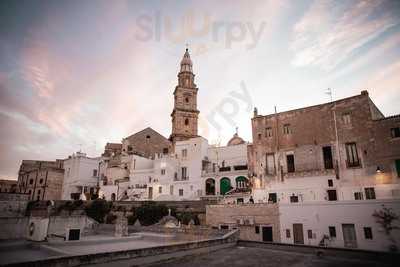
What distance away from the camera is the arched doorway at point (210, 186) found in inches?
1599

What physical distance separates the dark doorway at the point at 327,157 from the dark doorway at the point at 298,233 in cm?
730

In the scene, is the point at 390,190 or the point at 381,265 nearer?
the point at 381,265

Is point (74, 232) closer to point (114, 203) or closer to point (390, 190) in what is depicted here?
point (114, 203)

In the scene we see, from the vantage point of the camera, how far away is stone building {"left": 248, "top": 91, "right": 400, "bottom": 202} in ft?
76.4

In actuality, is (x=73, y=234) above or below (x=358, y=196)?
below

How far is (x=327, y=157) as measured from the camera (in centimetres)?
2673

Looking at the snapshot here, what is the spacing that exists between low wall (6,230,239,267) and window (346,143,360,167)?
1690cm

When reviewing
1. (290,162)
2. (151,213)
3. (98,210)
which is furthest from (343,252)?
(98,210)

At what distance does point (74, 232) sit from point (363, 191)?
24371mm

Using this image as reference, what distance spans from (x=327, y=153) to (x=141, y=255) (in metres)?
22.9

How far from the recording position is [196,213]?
3077 cm

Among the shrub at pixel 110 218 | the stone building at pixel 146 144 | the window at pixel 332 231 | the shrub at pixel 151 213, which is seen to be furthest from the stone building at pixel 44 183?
the window at pixel 332 231

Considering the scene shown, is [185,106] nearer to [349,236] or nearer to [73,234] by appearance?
[73,234]

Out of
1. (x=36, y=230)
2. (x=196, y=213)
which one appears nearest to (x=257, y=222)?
(x=196, y=213)
